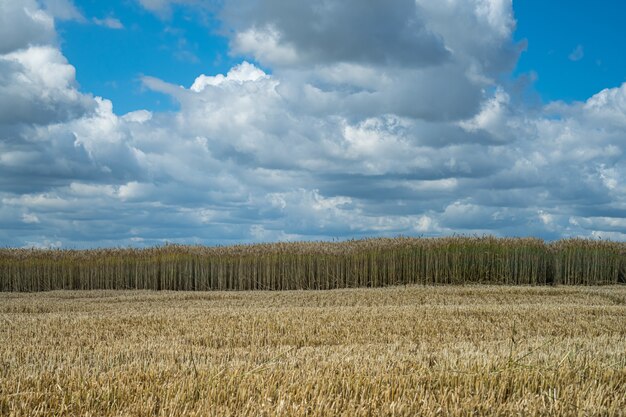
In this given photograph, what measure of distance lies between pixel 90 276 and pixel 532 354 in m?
26.2

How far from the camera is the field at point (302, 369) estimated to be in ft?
17.5

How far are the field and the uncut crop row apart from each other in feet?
49.9

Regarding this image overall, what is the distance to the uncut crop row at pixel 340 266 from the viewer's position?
93.5ft

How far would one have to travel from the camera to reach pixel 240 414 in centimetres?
499

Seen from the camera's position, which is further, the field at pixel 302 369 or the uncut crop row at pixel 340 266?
the uncut crop row at pixel 340 266

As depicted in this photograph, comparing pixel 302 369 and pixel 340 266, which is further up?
pixel 302 369

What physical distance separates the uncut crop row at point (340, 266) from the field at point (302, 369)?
15.2 meters

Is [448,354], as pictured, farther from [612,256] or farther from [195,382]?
[612,256]

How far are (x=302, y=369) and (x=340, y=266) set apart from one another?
2235cm

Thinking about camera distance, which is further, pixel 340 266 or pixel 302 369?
pixel 340 266

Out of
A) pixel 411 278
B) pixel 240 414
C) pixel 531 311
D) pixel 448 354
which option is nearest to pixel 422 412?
pixel 240 414

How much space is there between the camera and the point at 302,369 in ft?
21.5

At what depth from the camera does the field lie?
534cm

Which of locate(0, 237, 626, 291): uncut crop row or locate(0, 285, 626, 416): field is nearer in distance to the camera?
locate(0, 285, 626, 416): field
